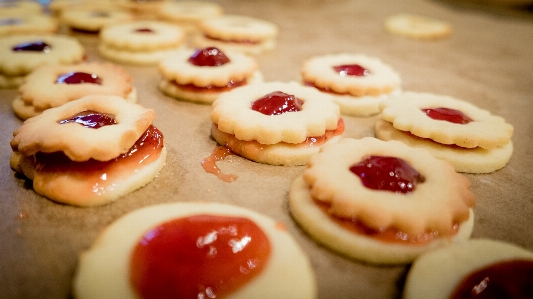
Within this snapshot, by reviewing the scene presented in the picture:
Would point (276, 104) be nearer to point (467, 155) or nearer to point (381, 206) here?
point (381, 206)

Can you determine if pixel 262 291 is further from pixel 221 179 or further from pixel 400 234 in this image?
pixel 221 179

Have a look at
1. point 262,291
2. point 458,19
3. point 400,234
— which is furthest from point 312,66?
point 458,19

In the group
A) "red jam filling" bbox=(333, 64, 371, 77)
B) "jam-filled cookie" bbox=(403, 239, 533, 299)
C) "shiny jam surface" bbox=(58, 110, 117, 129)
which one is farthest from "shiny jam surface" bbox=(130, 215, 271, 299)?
"red jam filling" bbox=(333, 64, 371, 77)

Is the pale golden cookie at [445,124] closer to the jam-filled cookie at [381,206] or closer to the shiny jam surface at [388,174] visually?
the jam-filled cookie at [381,206]

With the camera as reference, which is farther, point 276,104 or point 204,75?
point 204,75

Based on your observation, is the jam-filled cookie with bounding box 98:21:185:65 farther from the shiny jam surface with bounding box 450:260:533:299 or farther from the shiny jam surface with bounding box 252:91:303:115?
the shiny jam surface with bounding box 450:260:533:299

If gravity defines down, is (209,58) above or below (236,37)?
above

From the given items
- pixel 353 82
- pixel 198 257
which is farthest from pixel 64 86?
pixel 353 82

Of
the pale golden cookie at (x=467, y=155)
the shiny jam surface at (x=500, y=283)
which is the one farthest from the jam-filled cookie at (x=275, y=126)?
the shiny jam surface at (x=500, y=283)
